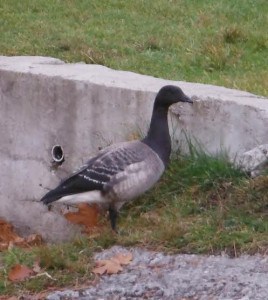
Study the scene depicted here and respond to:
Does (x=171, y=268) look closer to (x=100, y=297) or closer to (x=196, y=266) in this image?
(x=196, y=266)

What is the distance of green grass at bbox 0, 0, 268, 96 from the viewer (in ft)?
36.9

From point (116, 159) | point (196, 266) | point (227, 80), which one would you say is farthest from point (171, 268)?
point (227, 80)

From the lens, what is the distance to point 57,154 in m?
9.26

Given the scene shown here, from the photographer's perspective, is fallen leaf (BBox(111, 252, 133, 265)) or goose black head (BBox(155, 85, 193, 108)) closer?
fallen leaf (BBox(111, 252, 133, 265))

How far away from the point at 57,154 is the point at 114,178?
1767 millimetres

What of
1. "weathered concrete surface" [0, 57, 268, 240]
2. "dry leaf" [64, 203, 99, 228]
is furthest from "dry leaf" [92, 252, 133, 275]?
"weathered concrete surface" [0, 57, 268, 240]

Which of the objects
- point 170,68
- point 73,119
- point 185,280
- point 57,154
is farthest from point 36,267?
point 170,68

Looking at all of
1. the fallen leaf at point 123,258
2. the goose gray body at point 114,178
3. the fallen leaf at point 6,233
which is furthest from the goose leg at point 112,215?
the fallen leaf at point 6,233

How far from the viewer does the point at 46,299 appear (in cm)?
638

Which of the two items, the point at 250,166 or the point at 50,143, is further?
the point at 50,143

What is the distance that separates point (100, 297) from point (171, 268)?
0.56m

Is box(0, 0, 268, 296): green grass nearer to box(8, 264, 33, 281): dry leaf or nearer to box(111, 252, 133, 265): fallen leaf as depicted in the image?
box(8, 264, 33, 281): dry leaf

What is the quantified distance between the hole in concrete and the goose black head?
156 centimetres

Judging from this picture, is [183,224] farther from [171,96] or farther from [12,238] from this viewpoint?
[12,238]
